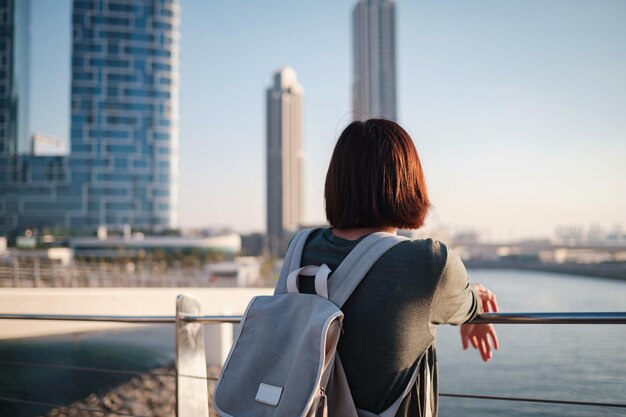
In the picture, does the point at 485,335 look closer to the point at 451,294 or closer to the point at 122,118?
the point at 451,294

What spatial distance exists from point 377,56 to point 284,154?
23.6 metres

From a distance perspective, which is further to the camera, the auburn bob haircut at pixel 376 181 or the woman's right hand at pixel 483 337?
the woman's right hand at pixel 483 337

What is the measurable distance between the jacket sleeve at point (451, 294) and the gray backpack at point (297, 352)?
0.09 meters

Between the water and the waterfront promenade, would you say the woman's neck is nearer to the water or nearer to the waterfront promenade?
the water

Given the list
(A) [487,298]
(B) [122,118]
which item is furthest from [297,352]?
(B) [122,118]

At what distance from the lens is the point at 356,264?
899 millimetres

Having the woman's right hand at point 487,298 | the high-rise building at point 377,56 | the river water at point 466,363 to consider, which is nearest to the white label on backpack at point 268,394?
the woman's right hand at point 487,298

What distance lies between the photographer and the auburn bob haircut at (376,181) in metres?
0.97

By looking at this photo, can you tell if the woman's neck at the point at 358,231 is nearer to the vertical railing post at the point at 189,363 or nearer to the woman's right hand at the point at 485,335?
the woman's right hand at the point at 485,335

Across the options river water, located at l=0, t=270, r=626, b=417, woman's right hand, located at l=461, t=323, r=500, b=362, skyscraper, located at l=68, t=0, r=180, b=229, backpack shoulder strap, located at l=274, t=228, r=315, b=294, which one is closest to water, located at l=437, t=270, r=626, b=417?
river water, located at l=0, t=270, r=626, b=417

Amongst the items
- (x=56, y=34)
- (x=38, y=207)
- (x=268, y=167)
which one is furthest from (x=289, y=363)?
(x=268, y=167)

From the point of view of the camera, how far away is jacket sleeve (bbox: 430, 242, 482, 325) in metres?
0.88

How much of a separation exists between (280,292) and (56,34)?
45.0 metres

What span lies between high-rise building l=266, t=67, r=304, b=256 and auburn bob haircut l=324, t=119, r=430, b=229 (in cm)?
8002
